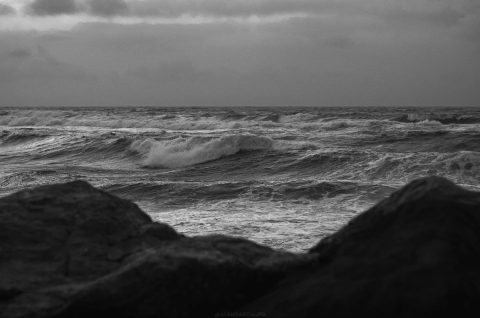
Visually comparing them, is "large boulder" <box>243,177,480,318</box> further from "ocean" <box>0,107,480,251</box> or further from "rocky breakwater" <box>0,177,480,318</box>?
"ocean" <box>0,107,480,251</box>

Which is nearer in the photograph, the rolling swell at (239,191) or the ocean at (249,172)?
the ocean at (249,172)

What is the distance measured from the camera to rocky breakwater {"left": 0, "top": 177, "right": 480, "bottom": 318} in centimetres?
236

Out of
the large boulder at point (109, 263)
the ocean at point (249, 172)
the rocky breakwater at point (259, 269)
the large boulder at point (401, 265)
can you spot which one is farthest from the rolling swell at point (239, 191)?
the large boulder at point (401, 265)

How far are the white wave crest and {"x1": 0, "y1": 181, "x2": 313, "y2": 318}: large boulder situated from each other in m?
13.2

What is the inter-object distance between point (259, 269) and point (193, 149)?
15468mm

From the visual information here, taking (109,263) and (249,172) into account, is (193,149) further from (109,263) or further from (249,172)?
(109,263)

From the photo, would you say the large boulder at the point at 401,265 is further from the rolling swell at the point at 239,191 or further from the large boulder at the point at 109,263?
the rolling swell at the point at 239,191

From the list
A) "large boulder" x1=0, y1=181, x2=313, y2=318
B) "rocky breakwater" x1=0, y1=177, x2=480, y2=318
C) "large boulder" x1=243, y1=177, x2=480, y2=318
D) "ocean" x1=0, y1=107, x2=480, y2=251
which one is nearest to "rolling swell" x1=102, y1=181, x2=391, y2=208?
"ocean" x1=0, y1=107, x2=480, y2=251

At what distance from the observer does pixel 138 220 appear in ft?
12.0

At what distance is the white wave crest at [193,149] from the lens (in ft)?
56.7

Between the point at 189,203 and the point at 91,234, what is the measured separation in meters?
6.11

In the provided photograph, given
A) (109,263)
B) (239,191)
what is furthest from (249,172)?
(109,263)

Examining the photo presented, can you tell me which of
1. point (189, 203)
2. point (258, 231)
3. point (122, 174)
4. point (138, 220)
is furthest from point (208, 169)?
point (138, 220)

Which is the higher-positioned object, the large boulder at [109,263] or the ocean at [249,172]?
the large boulder at [109,263]
